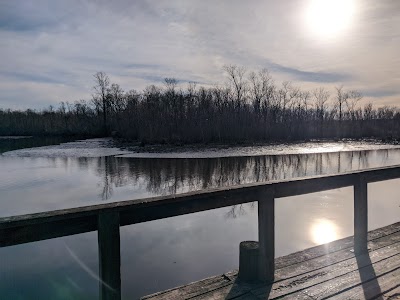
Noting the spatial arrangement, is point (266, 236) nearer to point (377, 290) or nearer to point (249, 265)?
point (249, 265)

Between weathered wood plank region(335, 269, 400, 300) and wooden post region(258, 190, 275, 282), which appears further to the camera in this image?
wooden post region(258, 190, 275, 282)

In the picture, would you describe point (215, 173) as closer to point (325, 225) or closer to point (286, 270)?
point (325, 225)

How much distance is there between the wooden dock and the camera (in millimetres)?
2887

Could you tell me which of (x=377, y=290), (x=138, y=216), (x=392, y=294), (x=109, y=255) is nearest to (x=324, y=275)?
(x=377, y=290)

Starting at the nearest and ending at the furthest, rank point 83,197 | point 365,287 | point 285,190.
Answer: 1. point 365,287
2. point 285,190
3. point 83,197

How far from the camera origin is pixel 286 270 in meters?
3.41

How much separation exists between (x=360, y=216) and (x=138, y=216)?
2806mm

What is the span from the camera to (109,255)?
2.40m

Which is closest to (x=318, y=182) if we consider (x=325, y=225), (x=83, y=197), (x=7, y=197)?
(x=325, y=225)

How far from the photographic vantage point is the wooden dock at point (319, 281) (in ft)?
9.47

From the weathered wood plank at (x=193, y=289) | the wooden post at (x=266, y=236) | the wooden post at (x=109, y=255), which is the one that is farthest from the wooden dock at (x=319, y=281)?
the wooden post at (x=109, y=255)

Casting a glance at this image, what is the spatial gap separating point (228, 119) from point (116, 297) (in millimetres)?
41301

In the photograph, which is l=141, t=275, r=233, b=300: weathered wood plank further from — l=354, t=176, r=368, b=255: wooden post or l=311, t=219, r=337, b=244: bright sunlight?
l=311, t=219, r=337, b=244: bright sunlight

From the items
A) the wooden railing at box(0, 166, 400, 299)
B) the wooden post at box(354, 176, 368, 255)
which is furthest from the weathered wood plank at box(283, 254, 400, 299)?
the wooden railing at box(0, 166, 400, 299)
